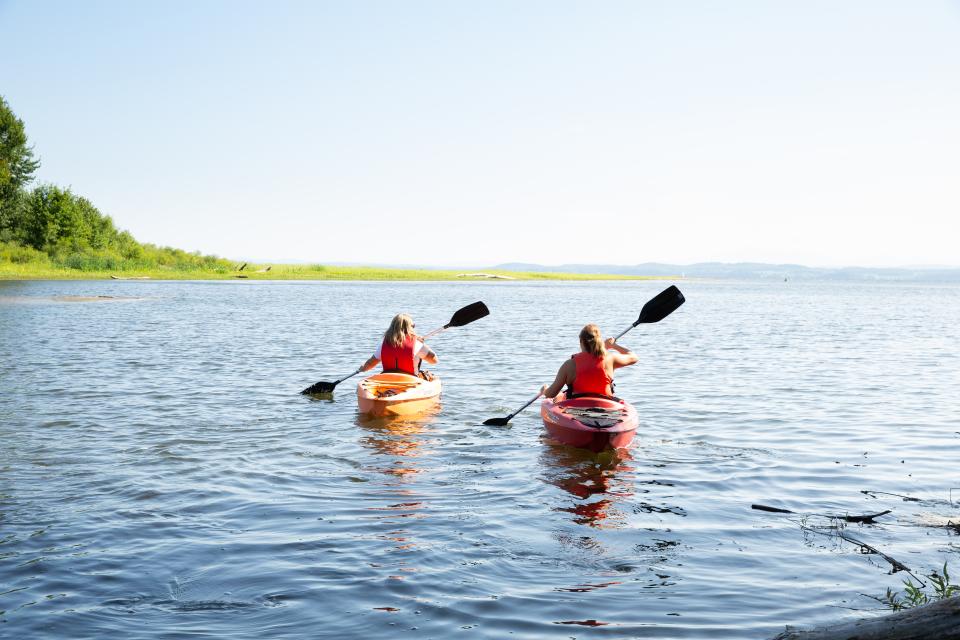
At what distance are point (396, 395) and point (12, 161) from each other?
6813cm

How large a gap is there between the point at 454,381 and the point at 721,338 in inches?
568

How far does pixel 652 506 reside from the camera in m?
7.84

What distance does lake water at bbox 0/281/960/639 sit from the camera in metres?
5.39

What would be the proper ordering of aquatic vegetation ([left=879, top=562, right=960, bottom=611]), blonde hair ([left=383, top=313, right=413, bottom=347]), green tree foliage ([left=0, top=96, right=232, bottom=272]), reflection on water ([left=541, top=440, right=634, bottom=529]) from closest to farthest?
1. aquatic vegetation ([left=879, top=562, right=960, bottom=611])
2. reflection on water ([left=541, top=440, right=634, bottom=529])
3. blonde hair ([left=383, top=313, right=413, bottom=347])
4. green tree foliage ([left=0, top=96, right=232, bottom=272])

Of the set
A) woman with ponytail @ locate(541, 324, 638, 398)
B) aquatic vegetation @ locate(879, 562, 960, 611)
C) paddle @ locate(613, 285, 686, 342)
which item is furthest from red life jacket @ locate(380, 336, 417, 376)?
aquatic vegetation @ locate(879, 562, 960, 611)

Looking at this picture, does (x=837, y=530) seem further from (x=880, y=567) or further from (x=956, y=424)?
(x=956, y=424)

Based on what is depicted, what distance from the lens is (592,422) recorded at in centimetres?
987

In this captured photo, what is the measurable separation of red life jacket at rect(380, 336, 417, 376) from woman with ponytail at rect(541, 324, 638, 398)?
301 cm

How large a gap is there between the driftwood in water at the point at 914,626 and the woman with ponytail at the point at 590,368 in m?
6.75

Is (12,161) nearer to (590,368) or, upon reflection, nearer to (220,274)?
(220,274)

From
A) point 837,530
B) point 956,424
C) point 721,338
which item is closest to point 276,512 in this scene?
point 837,530

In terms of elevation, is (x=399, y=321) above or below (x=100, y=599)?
above

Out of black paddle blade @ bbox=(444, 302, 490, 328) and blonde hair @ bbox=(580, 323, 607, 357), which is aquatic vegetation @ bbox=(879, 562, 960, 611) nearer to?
blonde hair @ bbox=(580, 323, 607, 357)

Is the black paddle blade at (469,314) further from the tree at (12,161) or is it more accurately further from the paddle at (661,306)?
the tree at (12,161)
